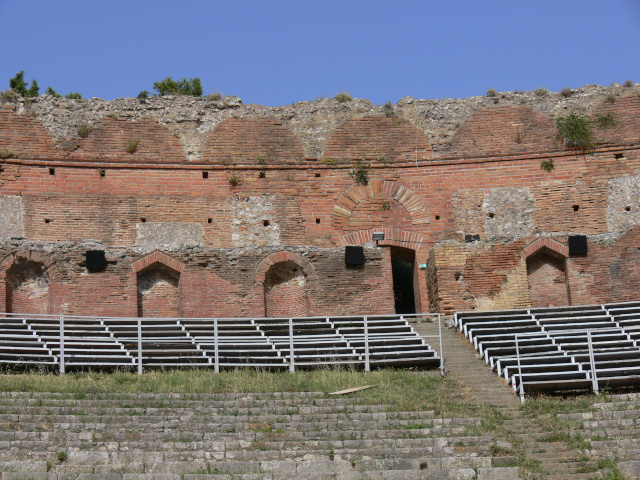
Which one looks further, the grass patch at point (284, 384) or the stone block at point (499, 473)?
the grass patch at point (284, 384)

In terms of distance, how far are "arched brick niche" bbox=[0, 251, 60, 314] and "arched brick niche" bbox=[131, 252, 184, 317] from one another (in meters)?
2.24

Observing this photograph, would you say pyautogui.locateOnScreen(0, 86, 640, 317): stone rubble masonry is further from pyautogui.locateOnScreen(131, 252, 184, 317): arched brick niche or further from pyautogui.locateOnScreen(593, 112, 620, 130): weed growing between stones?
pyautogui.locateOnScreen(593, 112, 620, 130): weed growing between stones

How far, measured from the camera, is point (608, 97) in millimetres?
33031

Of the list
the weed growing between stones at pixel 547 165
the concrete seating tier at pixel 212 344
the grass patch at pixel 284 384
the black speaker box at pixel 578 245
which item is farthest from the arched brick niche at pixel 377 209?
the grass patch at pixel 284 384

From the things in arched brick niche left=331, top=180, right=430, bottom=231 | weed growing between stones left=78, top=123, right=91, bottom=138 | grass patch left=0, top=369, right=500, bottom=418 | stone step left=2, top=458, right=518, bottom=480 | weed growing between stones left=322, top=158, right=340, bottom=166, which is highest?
weed growing between stones left=78, top=123, right=91, bottom=138

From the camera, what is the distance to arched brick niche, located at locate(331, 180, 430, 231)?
3166 cm

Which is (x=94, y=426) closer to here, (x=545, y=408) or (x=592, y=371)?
(x=545, y=408)

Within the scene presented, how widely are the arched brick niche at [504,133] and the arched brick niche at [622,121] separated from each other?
1.46 m

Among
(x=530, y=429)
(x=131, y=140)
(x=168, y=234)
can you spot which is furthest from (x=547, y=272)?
(x=131, y=140)

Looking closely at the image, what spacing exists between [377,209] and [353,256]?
7.93 feet

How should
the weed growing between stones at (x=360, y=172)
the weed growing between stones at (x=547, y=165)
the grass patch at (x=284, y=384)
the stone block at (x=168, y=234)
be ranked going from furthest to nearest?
the weed growing between stones at (x=360, y=172) < the weed growing between stones at (x=547, y=165) < the stone block at (x=168, y=234) < the grass patch at (x=284, y=384)

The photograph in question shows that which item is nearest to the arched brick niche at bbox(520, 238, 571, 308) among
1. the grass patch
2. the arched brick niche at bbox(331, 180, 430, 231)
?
the arched brick niche at bbox(331, 180, 430, 231)

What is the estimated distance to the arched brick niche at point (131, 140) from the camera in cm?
3162

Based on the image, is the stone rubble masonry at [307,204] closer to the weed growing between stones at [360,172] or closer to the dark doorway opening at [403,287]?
the weed growing between stones at [360,172]
